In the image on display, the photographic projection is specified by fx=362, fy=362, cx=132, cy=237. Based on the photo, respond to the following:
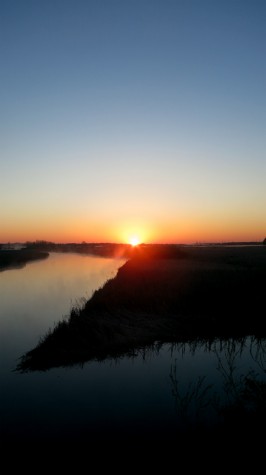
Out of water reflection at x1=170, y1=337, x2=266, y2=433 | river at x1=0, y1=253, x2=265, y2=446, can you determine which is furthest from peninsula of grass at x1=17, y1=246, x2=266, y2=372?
water reflection at x1=170, y1=337, x2=266, y2=433

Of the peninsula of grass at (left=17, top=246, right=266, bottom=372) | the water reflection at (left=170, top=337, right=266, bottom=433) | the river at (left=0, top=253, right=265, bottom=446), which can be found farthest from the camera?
the peninsula of grass at (left=17, top=246, right=266, bottom=372)

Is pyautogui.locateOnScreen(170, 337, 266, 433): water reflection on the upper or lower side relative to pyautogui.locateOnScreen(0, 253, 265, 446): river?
upper

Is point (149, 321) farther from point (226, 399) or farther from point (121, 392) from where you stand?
point (226, 399)

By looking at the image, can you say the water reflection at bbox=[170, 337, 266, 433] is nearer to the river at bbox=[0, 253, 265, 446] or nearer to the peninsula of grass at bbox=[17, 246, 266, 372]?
the river at bbox=[0, 253, 265, 446]

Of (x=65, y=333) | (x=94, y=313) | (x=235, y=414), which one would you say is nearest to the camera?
(x=235, y=414)

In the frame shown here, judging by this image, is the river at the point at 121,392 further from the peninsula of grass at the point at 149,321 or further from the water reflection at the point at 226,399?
the peninsula of grass at the point at 149,321

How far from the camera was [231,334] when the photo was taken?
49.8 feet

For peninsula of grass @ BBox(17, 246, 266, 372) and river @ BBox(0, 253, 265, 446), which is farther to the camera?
peninsula of grass @ BBox(17, 246, 266, 372)

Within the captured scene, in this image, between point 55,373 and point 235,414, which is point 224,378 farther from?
point 55,373

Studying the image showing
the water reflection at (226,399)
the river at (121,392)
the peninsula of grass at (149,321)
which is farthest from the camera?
the peninsula of grass at (149,321)

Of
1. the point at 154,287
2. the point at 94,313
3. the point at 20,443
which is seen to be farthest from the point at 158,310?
the point at 20,443

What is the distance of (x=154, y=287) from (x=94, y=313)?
637cm

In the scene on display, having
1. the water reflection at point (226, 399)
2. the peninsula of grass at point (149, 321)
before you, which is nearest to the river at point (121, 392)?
the water reflection at point (226, 399)

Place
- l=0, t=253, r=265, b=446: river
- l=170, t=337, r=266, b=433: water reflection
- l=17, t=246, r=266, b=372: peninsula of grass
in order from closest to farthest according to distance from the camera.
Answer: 1. l=170, t=337, r=266, b=433: water reflection
2. l=0, t=253, r=265, b=446: river
3. l=17, t=246, r=266, b=372: peninsula of grass
